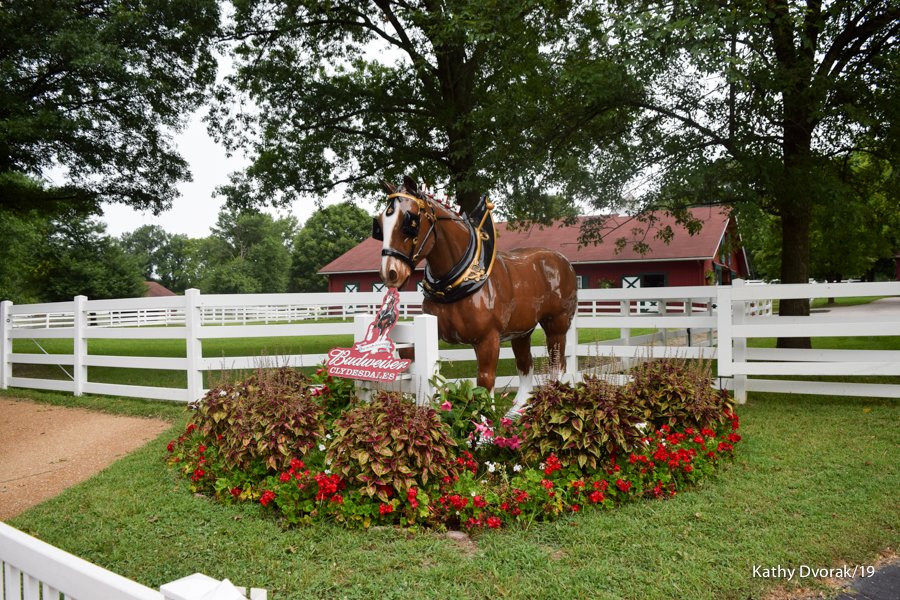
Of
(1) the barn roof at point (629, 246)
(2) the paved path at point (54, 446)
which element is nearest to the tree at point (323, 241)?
(1) the barn roof at point (629, 246)

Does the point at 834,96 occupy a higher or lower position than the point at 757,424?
higher

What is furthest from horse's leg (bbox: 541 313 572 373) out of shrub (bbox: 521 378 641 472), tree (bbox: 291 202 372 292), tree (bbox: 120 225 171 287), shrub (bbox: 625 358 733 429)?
tree (bbox: 120 225 171 287)

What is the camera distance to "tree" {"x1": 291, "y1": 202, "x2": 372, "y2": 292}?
48.8 m

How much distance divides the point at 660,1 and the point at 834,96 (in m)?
2.43

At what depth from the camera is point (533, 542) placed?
10.7 ft

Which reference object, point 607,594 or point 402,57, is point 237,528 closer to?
point 607,594

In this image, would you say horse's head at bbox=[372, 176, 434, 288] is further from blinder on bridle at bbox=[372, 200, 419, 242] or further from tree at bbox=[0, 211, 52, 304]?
tree at bbox=[0, 211, 52, 304]

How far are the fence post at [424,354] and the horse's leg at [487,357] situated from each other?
0.43 m

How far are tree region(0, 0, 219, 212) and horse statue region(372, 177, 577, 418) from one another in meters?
7.14

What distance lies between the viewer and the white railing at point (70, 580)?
1277mm

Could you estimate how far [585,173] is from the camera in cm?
837

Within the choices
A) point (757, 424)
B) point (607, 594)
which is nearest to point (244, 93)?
point (757, 424)

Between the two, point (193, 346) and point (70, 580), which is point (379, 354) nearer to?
point (70, 580)

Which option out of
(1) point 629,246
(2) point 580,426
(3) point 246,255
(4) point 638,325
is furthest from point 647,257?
(3) point 246,255
